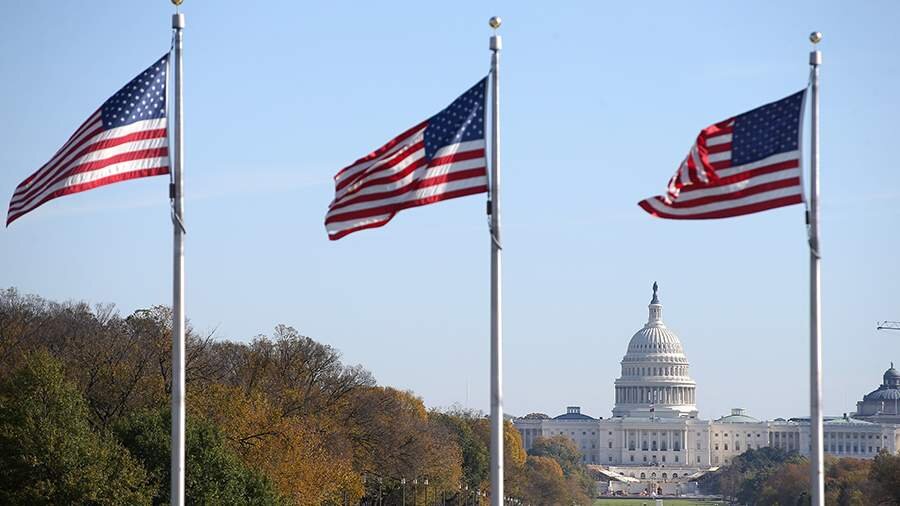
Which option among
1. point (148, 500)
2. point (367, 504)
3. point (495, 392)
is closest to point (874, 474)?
point (367, 504)

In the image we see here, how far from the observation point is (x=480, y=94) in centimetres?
3772

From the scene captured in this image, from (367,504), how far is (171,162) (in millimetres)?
87128

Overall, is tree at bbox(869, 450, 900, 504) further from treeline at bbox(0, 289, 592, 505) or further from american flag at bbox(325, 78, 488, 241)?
american flag at bbox(325, 78, 488, 241)

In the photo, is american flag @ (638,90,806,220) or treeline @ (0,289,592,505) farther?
treeline @ (0,289,592,505)

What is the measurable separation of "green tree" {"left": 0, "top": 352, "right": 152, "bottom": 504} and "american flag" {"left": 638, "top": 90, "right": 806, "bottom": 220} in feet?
107

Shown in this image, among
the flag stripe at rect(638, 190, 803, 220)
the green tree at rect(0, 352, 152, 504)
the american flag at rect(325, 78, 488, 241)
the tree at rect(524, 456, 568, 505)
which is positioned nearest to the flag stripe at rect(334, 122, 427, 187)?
the american flag at rect(325, 78, 488, 241)

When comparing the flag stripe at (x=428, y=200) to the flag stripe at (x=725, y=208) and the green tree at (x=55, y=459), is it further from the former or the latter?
the green tree at (x=55, y=459)

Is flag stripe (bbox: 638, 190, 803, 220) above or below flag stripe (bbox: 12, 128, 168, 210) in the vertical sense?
below

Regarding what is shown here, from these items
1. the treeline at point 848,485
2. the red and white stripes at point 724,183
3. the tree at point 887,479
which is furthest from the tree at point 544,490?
the red and white stripes at point 724,183

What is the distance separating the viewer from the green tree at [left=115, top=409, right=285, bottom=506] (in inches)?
2719

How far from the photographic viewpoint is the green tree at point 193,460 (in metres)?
69.1

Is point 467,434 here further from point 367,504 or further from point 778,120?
point 778,120

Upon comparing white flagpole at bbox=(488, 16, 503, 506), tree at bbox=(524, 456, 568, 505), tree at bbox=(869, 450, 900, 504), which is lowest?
tree at bbox=(524, 456, 568, 505)

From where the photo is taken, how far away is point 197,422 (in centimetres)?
7281
